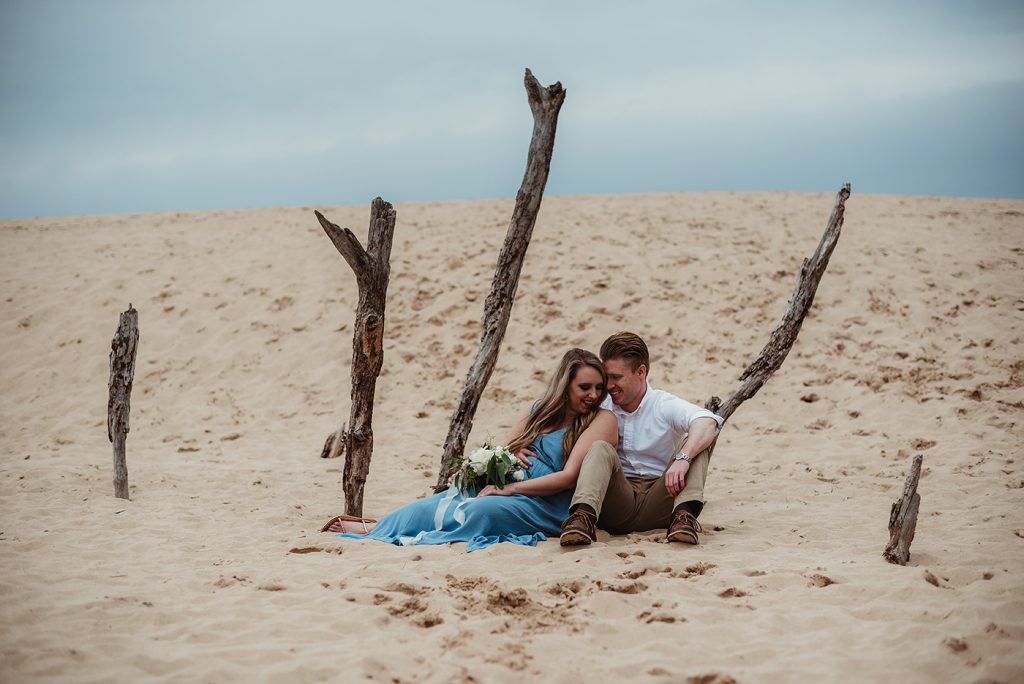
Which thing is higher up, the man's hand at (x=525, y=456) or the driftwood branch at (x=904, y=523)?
the man's hand at (x=525, y=456)

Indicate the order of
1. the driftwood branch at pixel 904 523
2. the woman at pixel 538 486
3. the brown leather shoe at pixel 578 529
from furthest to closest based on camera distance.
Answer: the woman at pixel 538 486, the brown leather shoe at pixel 578 529, the driftwood branch at pixel 904 523

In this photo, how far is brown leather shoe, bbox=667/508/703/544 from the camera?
199 inches

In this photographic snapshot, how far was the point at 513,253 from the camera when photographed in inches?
275

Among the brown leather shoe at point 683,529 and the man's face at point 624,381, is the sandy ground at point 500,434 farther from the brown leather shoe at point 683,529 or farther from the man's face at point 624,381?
the man's face at point 624,381

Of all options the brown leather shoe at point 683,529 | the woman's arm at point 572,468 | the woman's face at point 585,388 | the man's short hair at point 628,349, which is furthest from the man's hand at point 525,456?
the brown leather shoe at point 683,529

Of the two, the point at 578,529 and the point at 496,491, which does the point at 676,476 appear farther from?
the point at 496,491

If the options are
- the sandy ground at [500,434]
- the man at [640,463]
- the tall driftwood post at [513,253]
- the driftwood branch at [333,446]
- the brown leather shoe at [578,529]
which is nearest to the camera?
the sandy ground at [500,434]

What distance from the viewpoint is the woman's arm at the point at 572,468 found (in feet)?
17.1

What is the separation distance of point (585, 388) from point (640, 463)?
698 millimetres

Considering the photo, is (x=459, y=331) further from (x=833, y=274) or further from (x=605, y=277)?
(x=833, y=274)

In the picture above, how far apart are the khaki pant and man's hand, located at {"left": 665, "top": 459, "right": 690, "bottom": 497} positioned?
0.25 ft

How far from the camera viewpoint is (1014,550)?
190 inches

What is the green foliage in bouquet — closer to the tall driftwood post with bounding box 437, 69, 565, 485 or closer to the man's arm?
the man's arm

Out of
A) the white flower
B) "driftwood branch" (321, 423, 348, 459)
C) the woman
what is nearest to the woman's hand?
the woman
